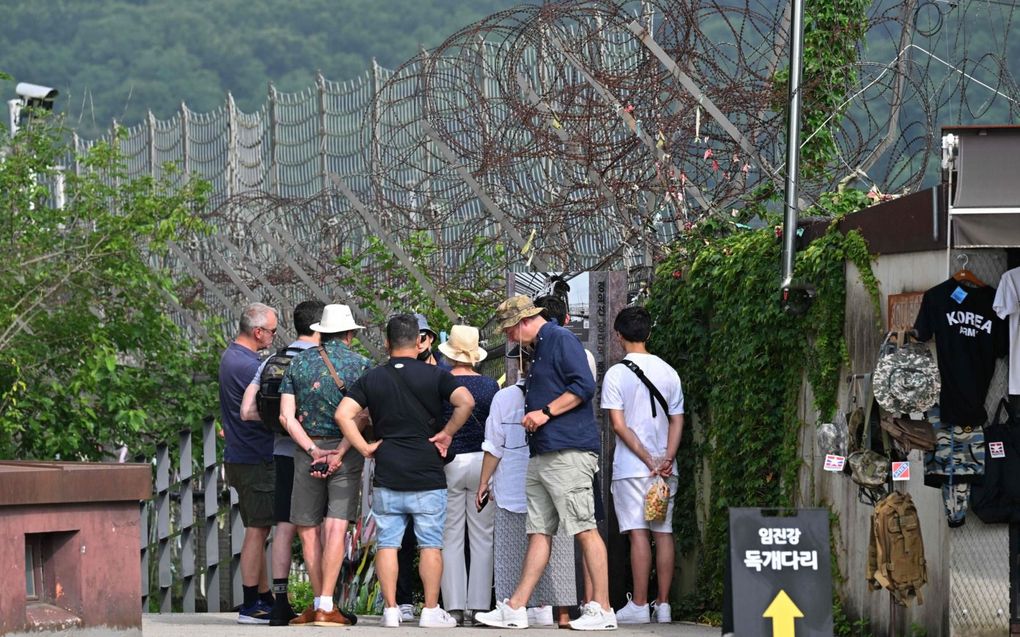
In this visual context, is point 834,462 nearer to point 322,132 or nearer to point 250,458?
point 250,458

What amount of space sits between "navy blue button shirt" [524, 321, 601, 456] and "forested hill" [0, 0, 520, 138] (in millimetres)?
61543

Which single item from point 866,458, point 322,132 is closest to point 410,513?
point 866,458

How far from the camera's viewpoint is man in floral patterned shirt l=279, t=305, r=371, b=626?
11102 millimetres

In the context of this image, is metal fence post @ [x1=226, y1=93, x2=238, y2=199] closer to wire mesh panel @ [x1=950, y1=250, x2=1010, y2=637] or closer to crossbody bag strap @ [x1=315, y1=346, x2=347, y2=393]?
crossbody bag strap @ [x1=315, y1=346, x2=347, y2=393]

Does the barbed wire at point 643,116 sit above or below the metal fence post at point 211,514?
above

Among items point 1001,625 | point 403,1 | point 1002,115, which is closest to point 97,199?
point 1001,625

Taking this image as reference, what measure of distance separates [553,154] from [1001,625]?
4900 millimetres

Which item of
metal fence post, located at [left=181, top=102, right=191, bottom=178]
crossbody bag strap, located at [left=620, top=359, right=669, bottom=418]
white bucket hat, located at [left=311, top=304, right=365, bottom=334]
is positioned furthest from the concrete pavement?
metal fence post, located at [left=181, top=102, right=191, bottom=178]

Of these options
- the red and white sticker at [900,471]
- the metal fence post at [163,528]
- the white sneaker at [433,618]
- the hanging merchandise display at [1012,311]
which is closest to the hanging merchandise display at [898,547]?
the red and white sticker at [900,471]

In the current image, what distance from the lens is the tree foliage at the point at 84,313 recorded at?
54.7 ft

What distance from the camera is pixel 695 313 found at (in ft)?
38.5

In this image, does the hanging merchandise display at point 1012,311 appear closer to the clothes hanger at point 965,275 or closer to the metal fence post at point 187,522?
the clothes hanger at point 965,275

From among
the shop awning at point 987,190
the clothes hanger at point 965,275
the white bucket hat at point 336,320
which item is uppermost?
the shop awning at point 987,190

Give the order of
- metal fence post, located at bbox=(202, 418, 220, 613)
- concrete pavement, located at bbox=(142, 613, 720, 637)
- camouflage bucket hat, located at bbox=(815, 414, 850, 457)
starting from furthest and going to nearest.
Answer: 1. metal fence post, located at bbox=(202, 418, 220, 613)
2. concrete pavement, located at bbox=(142, 613, 720, 637)
3. camouflage bucket hat, located at bbox=(815, 414, 850, 457)
